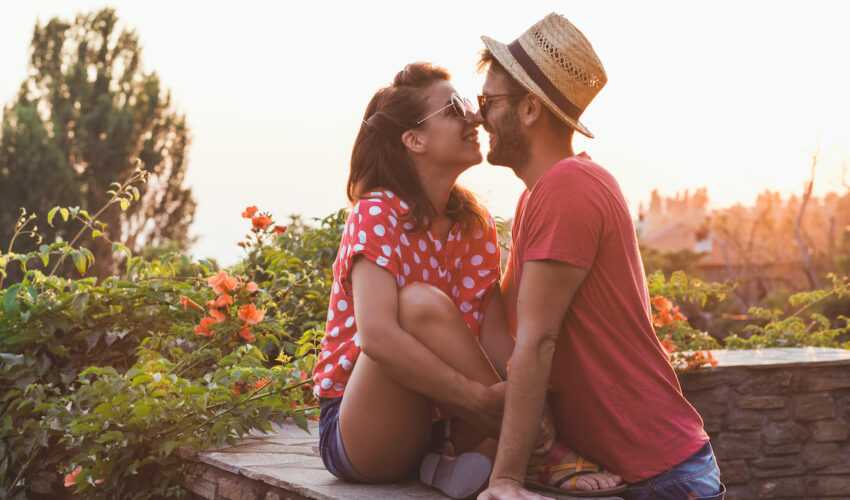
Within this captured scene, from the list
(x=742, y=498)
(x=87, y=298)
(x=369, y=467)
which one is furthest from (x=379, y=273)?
(x=742, y=498)

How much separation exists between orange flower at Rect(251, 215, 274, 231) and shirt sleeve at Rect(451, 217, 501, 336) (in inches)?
90.0

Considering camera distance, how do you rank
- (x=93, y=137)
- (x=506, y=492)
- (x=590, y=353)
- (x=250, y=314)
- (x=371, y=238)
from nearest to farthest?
1. (x=506, y=492)
2. (x=590, y=353)
3. (x=371, y=238)
4. (x=250, y=314)
5. (x=93, y=137)

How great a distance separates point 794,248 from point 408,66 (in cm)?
2614

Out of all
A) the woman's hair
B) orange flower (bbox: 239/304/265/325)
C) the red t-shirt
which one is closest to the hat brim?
the red t-shirt

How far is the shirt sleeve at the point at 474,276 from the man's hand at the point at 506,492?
52cm

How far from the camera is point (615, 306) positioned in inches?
68.2

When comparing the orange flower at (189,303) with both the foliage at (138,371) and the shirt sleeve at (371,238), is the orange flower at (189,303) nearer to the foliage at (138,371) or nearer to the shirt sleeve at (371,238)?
the foliage at (138,371)

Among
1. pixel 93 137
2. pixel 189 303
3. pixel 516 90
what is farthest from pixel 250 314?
pixel 93 137

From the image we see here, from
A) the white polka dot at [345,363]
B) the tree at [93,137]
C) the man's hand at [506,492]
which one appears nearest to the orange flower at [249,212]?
the white polka dot at [345,363]

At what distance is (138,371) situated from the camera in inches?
107

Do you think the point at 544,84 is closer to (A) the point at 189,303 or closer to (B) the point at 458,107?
(B) the point at 458,107

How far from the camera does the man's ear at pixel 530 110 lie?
74.4 inches

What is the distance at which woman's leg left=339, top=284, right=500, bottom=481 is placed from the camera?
5.72 ft

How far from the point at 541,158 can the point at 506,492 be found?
30.8 inches
